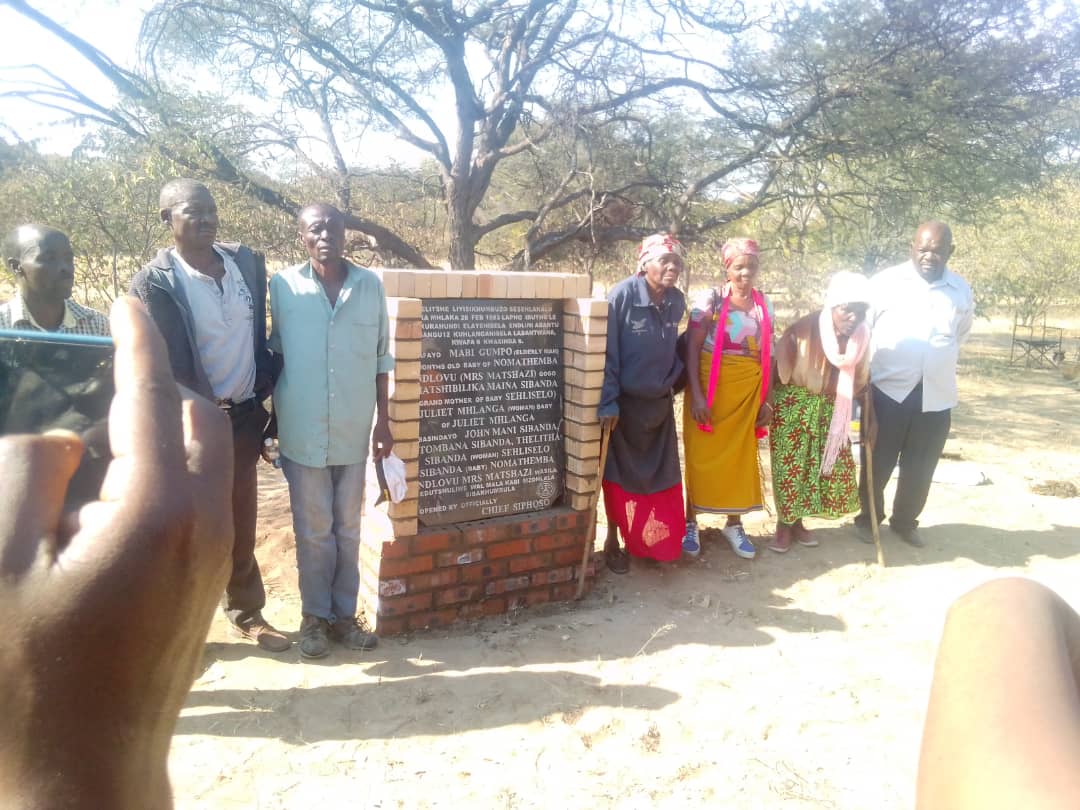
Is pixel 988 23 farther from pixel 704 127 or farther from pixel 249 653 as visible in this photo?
pixel 249 653

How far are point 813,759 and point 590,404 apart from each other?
1961mm

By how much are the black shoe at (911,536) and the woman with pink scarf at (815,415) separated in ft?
1.26

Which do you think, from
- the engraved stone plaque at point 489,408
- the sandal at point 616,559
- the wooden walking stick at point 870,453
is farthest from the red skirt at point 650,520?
the wooden walking stick at point 870,453

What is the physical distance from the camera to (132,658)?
61 cm

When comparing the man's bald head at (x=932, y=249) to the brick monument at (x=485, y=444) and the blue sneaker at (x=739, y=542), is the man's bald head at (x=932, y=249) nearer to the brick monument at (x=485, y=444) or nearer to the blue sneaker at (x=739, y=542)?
the blue sneaker at (x=739, y=542)

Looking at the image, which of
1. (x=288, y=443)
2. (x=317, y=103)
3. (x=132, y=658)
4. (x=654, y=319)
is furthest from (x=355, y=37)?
(x=132, y=658)

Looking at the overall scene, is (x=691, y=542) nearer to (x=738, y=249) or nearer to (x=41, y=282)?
(x=738, y=249)

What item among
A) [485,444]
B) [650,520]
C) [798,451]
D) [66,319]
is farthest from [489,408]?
[798,451]

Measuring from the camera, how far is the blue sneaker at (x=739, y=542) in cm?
493

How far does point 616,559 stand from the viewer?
4762 millimetres

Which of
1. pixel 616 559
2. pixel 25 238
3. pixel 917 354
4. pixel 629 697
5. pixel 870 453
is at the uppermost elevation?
pixel 25 238

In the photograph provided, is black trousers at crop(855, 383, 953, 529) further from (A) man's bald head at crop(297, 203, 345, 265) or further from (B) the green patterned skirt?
(A) man's bald head at crop(297, 203, 345, 265)

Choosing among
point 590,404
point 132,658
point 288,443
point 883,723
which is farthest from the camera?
point 590,404

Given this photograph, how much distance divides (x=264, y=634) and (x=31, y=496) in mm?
3359
